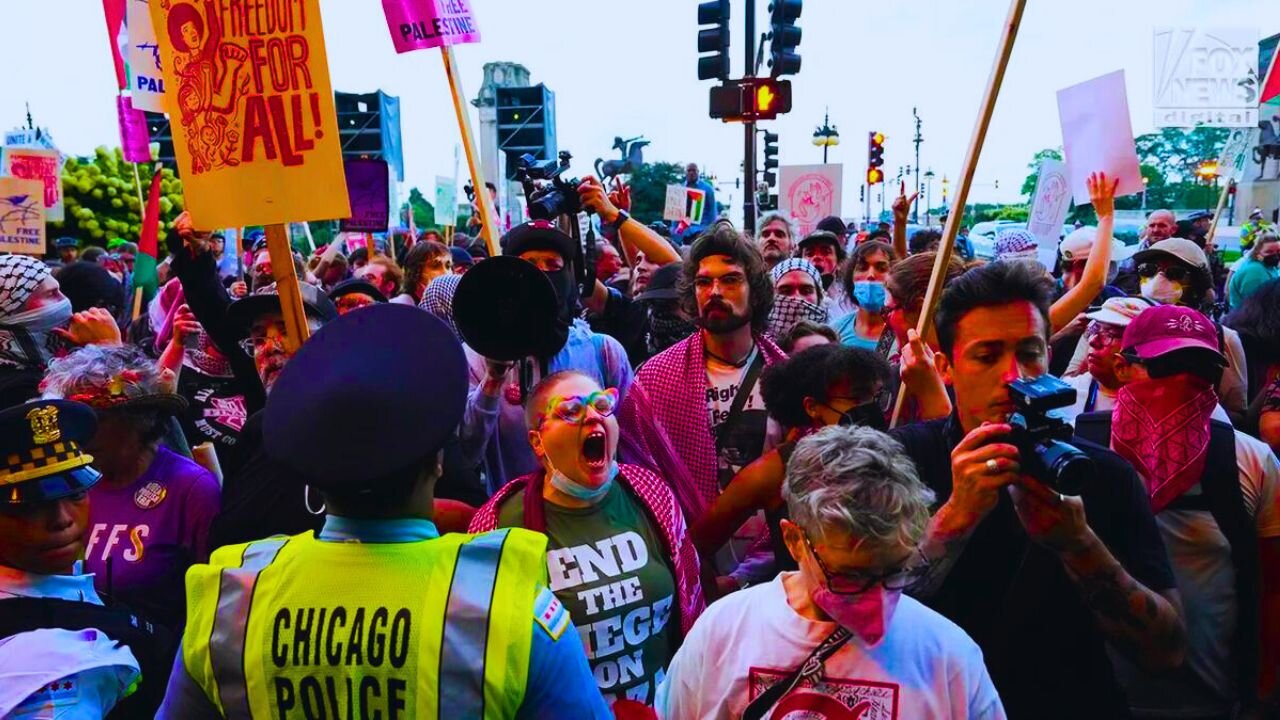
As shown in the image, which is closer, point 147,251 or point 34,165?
point 147,251

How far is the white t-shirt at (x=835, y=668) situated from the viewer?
179 centimetres

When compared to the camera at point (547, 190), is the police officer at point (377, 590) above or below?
below

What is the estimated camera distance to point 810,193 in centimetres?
1095

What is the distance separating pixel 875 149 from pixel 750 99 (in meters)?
10.8

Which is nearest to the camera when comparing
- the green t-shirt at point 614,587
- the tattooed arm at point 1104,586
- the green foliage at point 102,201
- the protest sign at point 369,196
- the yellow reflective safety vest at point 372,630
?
the yellow reflective safety vest at point 372,630

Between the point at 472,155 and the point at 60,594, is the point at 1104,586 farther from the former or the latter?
the point at 472,155

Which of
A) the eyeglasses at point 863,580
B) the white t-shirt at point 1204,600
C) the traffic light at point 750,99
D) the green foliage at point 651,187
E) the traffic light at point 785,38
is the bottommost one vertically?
the green foliage at point 651,187

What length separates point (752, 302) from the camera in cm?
403

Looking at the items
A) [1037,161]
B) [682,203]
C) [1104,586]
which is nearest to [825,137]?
[1037,161]

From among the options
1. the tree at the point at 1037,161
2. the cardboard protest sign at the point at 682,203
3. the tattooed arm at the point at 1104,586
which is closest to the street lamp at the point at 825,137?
the tree at the point at 1037,161

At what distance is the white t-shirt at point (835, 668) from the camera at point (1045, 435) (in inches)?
13.9

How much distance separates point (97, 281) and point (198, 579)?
4.31 m

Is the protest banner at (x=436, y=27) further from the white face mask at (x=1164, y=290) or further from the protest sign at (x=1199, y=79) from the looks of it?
the protest sign at (x=1199, y=79)

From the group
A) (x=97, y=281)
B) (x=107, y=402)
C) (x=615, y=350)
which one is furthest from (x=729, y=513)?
(x=97, y=281)
